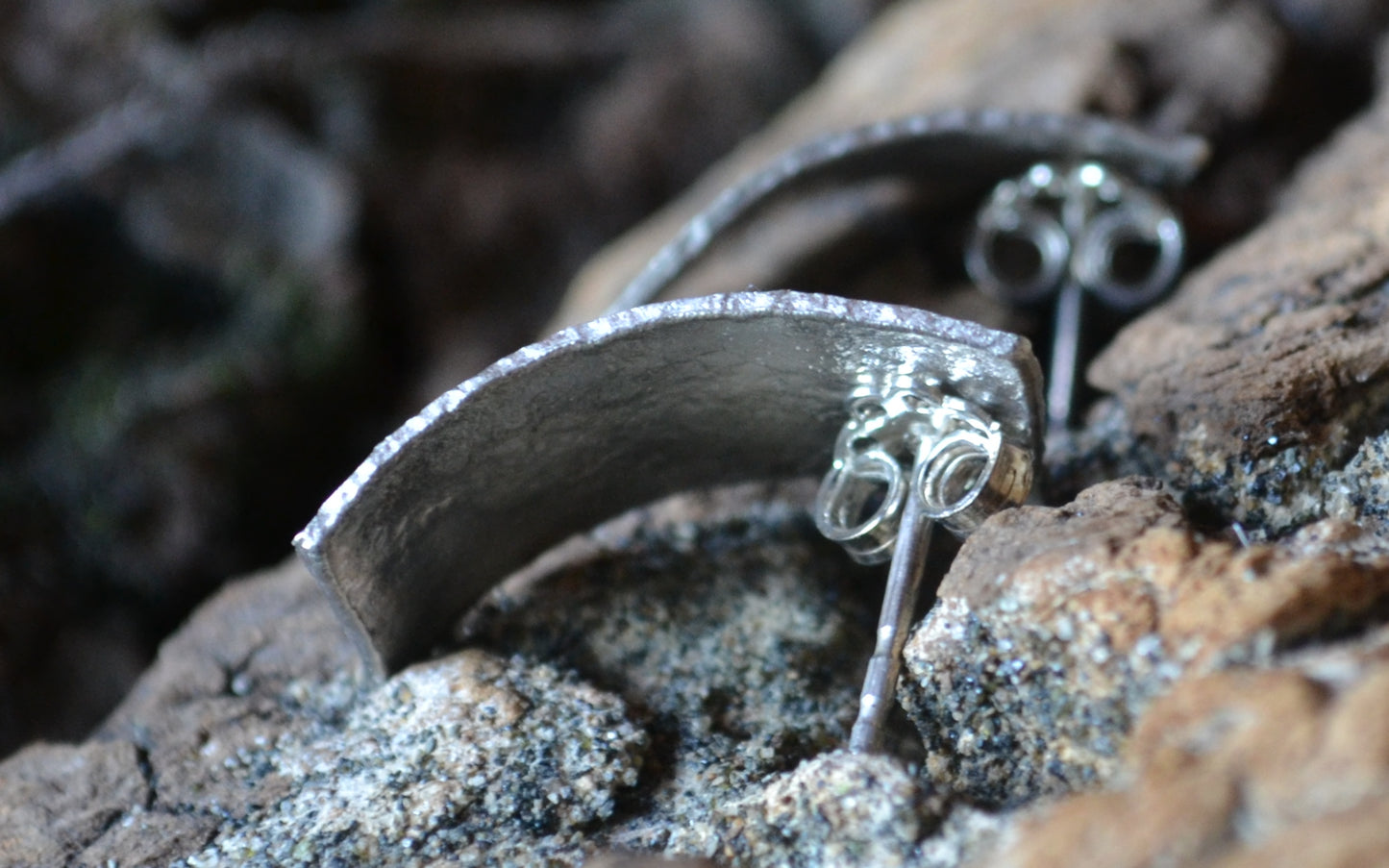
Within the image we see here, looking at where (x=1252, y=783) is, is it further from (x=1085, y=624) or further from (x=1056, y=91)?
(x=1056, y=91)

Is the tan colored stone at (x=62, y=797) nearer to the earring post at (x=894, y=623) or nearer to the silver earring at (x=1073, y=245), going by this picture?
the earring post at (x=894, y=623)

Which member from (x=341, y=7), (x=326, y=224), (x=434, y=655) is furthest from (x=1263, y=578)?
(x=341, y=7)

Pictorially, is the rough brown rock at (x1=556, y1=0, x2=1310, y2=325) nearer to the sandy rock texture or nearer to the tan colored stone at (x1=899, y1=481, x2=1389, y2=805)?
the sandy rock texture

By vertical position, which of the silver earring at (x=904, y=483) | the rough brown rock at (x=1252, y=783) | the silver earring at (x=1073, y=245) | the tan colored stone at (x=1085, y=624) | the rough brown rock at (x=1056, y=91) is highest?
the rough brown rock at (x=1056, y=91)

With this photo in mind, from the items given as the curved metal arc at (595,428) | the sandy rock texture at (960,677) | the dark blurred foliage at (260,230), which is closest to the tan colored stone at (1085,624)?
the sandy rock texture at (960,677)

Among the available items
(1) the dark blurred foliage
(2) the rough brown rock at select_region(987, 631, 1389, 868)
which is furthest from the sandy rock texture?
(1) the dark blurred foliage

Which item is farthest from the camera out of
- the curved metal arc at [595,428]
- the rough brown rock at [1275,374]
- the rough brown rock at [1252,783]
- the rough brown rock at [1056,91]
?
the rough brown rock at [1056,91]

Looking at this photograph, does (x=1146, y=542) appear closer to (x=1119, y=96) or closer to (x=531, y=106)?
(x=1119, y=96)
